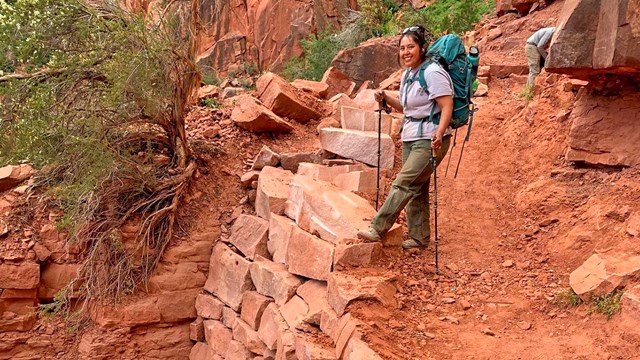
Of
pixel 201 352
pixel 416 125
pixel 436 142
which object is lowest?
pixel 201 352

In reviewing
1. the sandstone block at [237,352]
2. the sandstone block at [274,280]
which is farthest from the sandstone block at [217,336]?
the sandstone block at [274,280]

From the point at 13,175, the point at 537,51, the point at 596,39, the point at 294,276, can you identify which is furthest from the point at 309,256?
the point at 537,51

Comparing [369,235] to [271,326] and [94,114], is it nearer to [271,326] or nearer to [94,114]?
[271,326]

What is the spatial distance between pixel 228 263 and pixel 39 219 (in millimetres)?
2178

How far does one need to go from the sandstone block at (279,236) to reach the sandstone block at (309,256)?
0.24m

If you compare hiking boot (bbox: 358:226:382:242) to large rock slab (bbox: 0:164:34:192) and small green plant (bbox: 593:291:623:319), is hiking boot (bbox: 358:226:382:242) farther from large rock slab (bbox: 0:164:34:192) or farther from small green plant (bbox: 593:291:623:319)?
large rock slab (bbox: 0:164:34:192)

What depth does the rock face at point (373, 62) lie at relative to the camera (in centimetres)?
1281

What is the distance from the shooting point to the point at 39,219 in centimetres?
675

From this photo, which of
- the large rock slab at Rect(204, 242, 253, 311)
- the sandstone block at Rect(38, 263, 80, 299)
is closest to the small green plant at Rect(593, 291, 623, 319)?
the large rock slab at Rect(204, 242, 253, 311)

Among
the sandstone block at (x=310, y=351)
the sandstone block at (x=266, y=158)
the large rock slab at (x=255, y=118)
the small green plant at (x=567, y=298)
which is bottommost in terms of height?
the sandstone block at (x=310, y=351)

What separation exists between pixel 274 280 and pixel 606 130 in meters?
3.20

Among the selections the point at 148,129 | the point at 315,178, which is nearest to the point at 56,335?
the point at 148,129

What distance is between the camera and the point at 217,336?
6414mm

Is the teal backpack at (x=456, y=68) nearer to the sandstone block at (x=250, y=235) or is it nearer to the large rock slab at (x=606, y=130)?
the large rock slab at (x=606, y=130)
